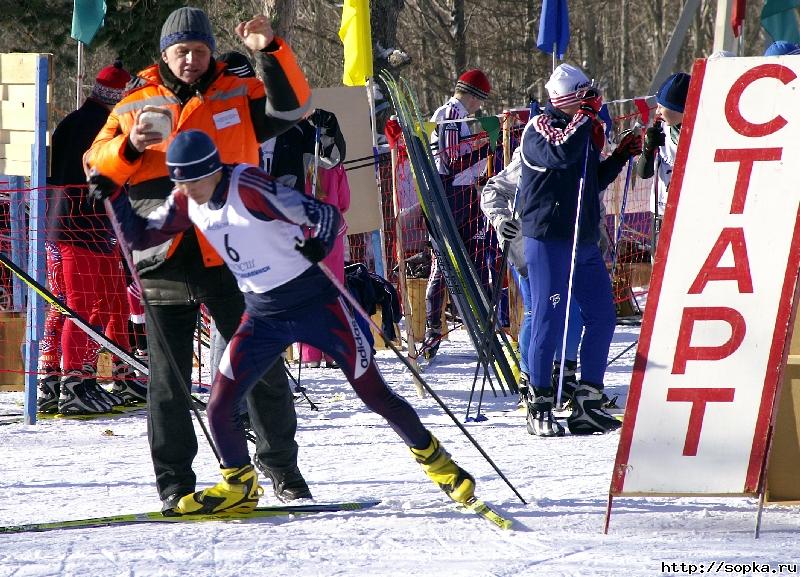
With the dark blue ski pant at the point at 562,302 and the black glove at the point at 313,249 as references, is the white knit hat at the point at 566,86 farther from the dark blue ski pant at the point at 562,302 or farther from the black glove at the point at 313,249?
the black glove at the point at 313,249

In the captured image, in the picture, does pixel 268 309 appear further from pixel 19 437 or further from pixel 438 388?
pixel 438 388

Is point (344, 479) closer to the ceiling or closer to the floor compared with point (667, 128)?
closer to the floor

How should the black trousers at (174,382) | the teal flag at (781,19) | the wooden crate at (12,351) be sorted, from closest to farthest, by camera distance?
the black trousers at (174,382) → the wooden crate at (12,351) → the teal flag at (781,19)

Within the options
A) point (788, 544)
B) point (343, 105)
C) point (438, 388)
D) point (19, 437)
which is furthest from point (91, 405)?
point (788, 544)

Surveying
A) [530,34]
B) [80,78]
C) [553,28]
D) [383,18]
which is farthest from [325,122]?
[530,34]

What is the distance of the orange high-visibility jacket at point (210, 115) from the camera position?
15.4 ft

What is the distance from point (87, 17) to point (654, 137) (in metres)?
4.61

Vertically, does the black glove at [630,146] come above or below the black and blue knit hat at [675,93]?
below

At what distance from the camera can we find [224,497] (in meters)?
4.76

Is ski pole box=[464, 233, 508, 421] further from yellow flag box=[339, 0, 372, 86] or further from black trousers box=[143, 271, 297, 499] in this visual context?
black trousers box=[143, 271, 297, 499]

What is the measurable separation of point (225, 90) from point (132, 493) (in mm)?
1793

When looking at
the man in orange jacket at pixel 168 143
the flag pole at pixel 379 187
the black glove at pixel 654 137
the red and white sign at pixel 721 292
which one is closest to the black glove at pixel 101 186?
the man in orange jacket at pixel 168 143

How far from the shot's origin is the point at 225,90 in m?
4.82

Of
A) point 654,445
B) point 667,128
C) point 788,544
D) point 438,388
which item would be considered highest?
point 667,128
